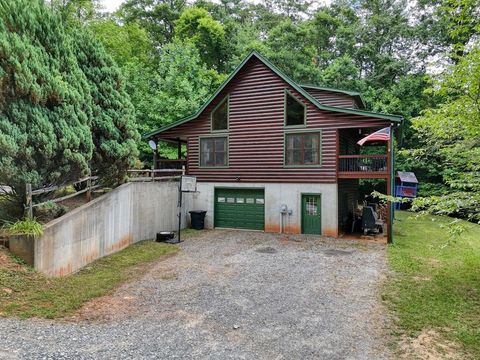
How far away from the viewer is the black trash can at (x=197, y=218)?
15250 millimetres

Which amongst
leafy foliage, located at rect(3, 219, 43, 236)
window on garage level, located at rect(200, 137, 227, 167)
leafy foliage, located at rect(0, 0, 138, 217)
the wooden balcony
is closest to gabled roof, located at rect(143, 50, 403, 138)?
window on garage level, located at rect(200, 137, 227, 167)

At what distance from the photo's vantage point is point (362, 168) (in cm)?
1354

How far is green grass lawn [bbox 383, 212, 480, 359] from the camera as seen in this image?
530 cm

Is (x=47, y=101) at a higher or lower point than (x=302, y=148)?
higher

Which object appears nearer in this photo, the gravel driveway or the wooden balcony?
the gravel driveway

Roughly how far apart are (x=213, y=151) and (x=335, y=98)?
671 centimetres

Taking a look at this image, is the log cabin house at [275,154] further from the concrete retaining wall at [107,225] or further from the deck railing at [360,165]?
→ the concrete retaining wall at [107,225]

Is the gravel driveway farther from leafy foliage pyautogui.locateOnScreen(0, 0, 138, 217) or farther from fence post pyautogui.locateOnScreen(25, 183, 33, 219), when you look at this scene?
leafy foliage pyautogui.locateOnScreen(0, 0, 138, 217)

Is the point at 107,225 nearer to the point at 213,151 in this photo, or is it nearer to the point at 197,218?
the point at 197,218

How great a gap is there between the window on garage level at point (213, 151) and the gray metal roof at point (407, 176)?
14.1 metres

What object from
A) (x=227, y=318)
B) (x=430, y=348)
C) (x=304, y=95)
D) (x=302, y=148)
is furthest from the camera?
(x=302, y=148)

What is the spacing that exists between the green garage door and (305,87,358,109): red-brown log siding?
19.3 feet

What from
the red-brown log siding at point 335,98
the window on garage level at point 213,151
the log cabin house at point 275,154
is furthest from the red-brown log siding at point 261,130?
the red-brown log siding at point 335,98

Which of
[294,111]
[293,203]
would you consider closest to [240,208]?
[293,203]
